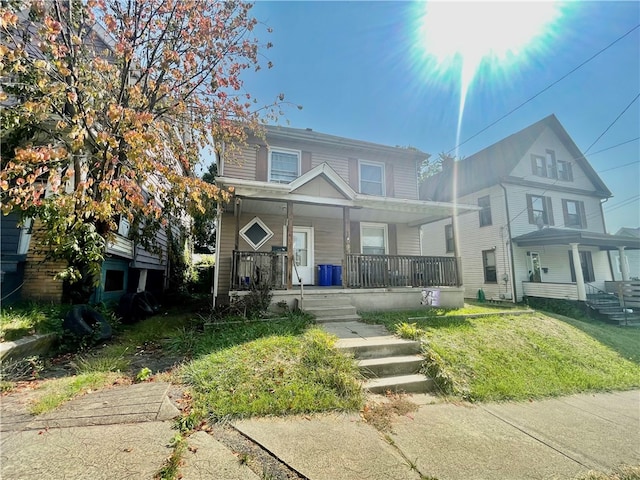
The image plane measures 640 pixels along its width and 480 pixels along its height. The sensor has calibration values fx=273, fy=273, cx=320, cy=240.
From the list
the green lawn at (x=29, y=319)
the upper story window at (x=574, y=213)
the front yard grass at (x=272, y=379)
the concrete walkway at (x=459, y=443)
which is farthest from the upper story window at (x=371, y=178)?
the upper story window at (x=574, y=213)

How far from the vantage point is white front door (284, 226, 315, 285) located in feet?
33.3

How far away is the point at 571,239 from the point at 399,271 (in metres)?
9.82

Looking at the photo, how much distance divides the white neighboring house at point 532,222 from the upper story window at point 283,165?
33.2ft

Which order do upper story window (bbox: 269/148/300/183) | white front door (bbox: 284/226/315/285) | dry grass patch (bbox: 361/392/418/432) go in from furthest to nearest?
upper story window (bbox: 269/148/300/183) < white front door (bbox: 284/226/315/285) < dry grass patch (bbox: 361/392/418/432)

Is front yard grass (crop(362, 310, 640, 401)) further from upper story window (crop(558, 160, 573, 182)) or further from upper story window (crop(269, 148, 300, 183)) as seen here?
upper story window (crop(558, 160, 573, 182))

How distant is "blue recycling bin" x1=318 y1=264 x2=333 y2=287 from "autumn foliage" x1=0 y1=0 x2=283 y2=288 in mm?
4532

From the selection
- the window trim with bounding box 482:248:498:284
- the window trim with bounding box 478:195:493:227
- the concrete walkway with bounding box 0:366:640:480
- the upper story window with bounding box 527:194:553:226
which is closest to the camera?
the concrete walkway with bounding box 0:366:640:480

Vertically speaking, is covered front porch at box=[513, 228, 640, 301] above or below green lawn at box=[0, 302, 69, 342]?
above

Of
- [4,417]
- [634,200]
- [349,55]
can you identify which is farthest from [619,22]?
[4,417]

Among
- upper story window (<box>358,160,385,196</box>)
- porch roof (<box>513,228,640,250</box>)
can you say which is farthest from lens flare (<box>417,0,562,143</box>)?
porch roof (<box>513,228,640,250</box>)

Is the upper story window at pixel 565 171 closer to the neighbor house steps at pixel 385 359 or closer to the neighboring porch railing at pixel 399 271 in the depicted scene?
the neighboring porch railing at pixel 399 271

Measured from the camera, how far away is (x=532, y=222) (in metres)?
15.1

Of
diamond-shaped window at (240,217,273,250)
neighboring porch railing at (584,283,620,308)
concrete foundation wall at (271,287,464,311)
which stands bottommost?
neighboring porch railing at (584,283,620,308)

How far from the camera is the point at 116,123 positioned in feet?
17.9
